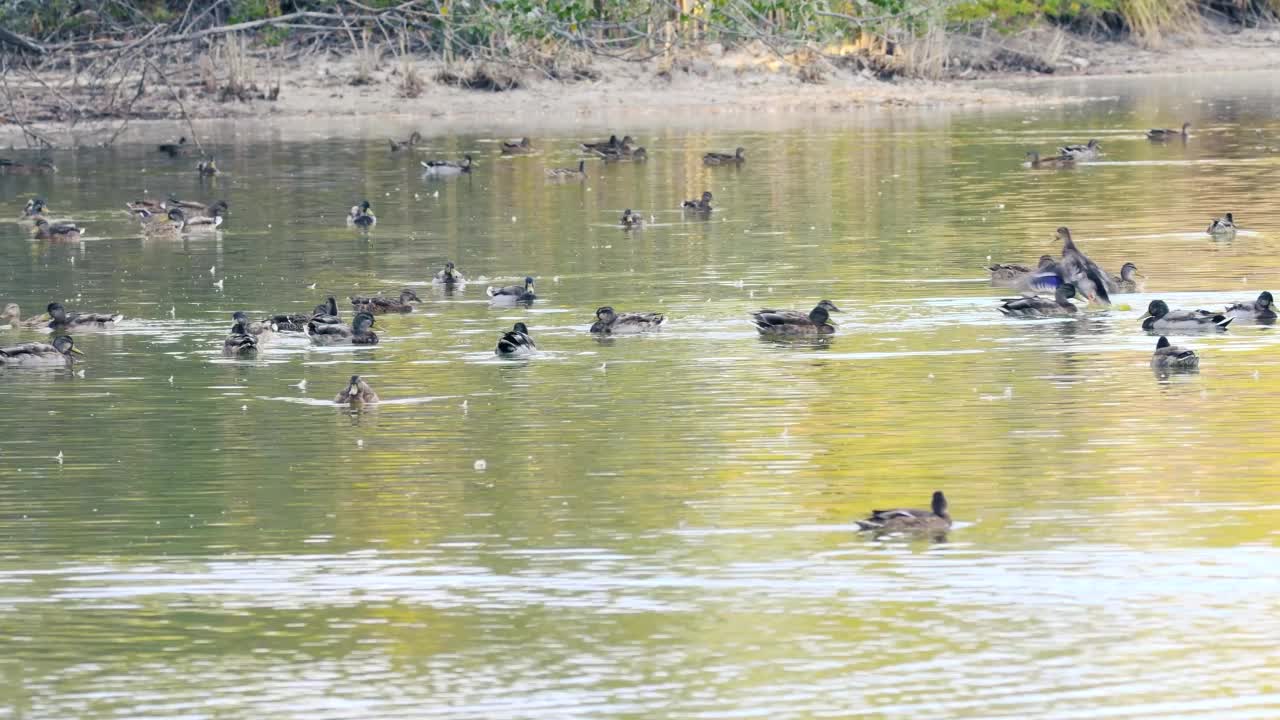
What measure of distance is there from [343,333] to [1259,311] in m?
8.74

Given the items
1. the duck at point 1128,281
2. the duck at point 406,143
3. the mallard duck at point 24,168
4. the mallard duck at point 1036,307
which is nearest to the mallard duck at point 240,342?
the mallard duck at point 1036,307

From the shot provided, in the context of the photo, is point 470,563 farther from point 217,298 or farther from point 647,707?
point 217,298

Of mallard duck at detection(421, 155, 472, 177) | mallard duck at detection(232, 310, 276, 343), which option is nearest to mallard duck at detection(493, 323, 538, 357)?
mallard duck at detection(232, 310, 276, 343)

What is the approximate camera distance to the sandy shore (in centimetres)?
5762

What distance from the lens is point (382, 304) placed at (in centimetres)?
2500

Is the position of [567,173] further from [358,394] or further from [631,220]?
[358,394]

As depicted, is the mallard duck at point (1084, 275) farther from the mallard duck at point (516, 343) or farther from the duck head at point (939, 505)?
the duck head at point (939, 505)

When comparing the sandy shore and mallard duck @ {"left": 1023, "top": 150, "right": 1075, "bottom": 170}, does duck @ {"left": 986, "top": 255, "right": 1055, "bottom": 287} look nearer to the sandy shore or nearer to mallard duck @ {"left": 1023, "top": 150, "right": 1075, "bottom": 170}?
mallard duck @ {"left": 1023, "top": 150, "right": 1075, "bottom": 170}

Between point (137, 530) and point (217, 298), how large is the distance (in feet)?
39.6

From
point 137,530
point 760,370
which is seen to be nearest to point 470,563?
point 137,530

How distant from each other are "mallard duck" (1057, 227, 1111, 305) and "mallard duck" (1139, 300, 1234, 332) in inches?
79.7

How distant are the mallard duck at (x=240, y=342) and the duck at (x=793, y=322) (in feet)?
15.5

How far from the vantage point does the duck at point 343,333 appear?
22.7 m

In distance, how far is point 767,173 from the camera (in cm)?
4178
